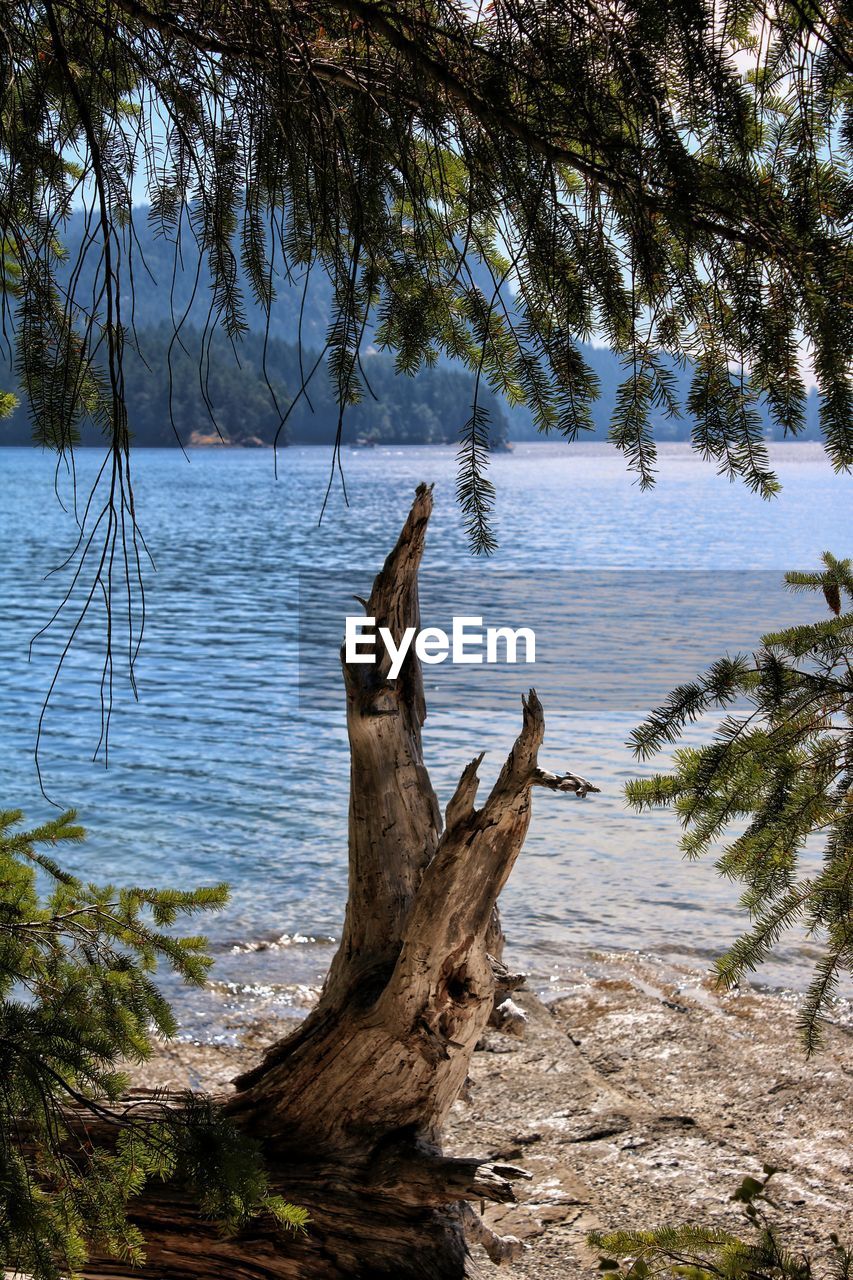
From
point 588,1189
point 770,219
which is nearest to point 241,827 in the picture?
point 588,1189

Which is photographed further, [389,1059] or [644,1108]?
[644,1108]

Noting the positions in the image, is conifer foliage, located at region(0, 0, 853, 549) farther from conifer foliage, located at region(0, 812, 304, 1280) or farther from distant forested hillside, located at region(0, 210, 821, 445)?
distant forested hillside, located at region(0, 210, 821, 445)

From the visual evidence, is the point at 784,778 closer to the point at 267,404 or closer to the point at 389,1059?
the point at 389,1059

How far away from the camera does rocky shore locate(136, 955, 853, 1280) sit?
4.73 m

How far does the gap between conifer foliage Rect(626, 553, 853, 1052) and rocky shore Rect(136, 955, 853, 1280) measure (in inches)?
56.7

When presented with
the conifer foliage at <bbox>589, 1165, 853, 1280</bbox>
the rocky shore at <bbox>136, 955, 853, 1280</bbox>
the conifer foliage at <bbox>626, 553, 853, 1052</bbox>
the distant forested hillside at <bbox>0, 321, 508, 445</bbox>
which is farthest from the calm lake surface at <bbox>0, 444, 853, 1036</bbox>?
the distant forested hillside at <bbox>0, 321, 508, 445</bbox>

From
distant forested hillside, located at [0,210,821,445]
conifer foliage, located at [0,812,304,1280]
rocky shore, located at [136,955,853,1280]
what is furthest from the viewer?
distant forested hillside, located at [0,210,821,445]

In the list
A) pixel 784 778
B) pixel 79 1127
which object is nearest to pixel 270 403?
pixel 784 778

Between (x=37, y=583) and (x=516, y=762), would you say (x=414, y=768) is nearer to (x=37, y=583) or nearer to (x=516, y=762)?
(x=516, y=762)

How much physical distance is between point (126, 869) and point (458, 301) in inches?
286

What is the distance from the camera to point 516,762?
306cm

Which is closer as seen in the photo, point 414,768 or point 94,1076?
point 94,1076

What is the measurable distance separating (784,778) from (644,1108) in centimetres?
269

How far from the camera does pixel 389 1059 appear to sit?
3387mm
